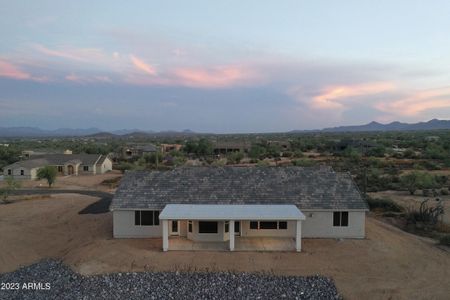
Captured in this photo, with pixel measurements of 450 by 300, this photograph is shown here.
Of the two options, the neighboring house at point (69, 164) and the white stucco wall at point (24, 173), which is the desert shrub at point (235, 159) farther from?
the white stucco wall at point (24, 173)

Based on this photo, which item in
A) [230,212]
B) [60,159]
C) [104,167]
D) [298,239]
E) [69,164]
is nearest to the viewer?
[298,239]

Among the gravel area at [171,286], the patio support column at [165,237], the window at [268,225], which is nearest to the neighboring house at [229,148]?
the window at [268,225]

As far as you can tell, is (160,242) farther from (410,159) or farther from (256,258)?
(410,159)

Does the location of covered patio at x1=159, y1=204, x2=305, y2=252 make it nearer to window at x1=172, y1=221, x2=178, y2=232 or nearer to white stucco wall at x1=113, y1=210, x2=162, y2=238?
window at x1=172, y1=221, x2=178, y2=232

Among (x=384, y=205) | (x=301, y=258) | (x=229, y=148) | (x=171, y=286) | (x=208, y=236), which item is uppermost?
(x=229, y=148)

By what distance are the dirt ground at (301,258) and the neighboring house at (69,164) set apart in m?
30.9

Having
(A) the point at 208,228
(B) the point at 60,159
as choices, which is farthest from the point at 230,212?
(B) the point at 60,159

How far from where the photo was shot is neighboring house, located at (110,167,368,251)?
2042cm

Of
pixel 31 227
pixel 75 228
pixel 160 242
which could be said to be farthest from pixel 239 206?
pixel 31 227

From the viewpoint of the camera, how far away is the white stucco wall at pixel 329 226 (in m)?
21.7

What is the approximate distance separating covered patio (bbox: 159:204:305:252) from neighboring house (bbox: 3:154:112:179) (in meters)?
38.5

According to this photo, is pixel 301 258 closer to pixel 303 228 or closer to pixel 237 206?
pixel 303 228

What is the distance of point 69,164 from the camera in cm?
5678

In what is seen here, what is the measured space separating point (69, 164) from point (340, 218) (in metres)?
44.9
